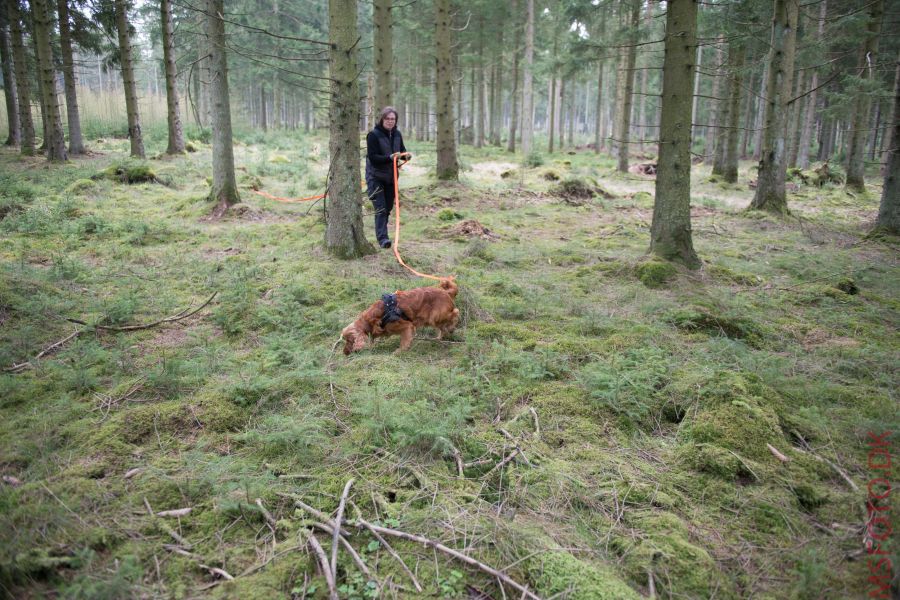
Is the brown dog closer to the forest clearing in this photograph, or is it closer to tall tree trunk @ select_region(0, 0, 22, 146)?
the forest clearing

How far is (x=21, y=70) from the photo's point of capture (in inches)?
694

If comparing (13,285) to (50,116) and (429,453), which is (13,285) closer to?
(429,453)

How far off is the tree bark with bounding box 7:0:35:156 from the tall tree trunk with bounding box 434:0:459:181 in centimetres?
1417

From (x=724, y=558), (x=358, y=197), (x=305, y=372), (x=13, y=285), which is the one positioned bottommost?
(x=724, y=558)

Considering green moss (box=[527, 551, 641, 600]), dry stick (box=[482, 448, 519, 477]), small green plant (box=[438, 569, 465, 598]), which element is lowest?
small green plant (box=[438, 569, 465, 598])

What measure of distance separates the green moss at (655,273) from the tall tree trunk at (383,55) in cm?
775

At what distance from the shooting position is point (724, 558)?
2.71 metres

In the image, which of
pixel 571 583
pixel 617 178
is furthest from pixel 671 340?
pixel 617 178

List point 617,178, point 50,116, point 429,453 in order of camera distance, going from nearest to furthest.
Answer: point 429,453 → point 50,116 → point 617,178

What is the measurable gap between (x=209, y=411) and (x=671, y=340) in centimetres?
442

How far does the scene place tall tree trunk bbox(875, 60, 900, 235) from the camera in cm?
962

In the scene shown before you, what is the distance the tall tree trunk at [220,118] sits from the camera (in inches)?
390

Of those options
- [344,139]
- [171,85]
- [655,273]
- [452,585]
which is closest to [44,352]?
[452,585]

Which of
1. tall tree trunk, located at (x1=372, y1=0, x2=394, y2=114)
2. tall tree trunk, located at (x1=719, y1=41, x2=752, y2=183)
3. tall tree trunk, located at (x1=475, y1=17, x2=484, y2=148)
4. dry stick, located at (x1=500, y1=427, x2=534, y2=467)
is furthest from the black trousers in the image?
tall tree trunk, located at (x1=475, y1=17, x2=484, y2=148)
